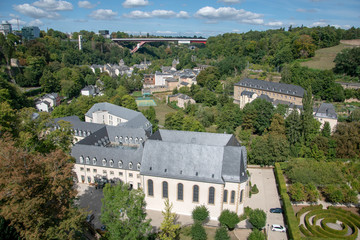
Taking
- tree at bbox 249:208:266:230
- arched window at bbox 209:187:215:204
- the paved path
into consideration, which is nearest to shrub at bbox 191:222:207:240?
arched window at bbox 209:187:215:204

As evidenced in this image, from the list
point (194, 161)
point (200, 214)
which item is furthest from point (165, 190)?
point (200, 214)

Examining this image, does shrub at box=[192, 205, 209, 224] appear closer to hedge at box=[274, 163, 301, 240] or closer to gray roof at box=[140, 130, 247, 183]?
gray roof at box=[140, 130, 247, 183]

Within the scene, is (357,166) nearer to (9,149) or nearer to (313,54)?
(9,149)

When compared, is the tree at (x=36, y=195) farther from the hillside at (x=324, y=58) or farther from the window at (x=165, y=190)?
the hillside at (x=324, y=58)

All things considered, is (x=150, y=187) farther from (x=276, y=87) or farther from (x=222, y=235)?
(x=276, y=87)

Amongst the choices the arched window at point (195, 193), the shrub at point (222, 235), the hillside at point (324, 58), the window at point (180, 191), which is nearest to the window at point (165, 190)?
the window at point (180, 191)
